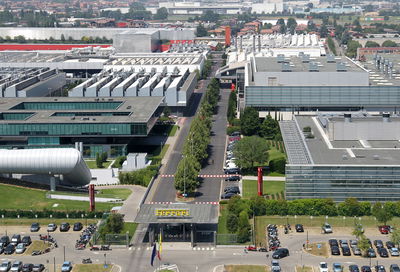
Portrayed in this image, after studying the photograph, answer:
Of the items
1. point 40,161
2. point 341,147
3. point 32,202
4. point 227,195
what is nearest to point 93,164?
point 32,202

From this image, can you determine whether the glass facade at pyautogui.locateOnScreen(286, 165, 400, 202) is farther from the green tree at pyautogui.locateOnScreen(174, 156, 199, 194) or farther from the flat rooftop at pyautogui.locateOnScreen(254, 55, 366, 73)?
the flat rooftop at pyautogui.locateOnScreen(254, 55, 366, 73)

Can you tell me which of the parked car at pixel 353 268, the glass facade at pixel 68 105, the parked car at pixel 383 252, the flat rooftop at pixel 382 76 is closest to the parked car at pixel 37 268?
the parked car at pixel 353 268

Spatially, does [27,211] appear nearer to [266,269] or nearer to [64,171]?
[64,171]

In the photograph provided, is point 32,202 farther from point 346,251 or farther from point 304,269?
point 346,251

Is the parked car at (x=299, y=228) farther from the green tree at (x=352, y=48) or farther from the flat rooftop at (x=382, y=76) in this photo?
the green tree at (x=352, y=48)

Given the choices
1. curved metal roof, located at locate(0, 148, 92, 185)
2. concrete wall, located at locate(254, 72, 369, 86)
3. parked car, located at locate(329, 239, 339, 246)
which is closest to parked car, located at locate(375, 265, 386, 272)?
parked car, located at locate(329, 239, 339, 246)

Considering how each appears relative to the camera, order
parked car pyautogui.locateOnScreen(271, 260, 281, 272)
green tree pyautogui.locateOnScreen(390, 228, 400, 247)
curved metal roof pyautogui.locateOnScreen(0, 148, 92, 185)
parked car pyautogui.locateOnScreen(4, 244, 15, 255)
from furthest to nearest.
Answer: curved metal roof pyautogui.locateOnScreen(0, 148, 92, 185), parked car pyautogui.locateOnScreen(4, 244, 15, 255), green tree pyautogui.locateOnScreen(390, 228, 400, 247), parked car pyautogui.locateOnScreen(271, 260, 281, 272)
